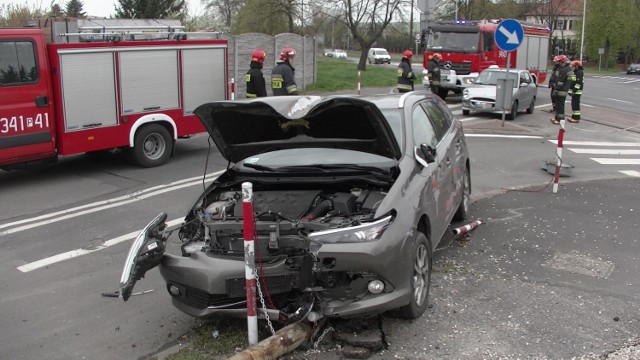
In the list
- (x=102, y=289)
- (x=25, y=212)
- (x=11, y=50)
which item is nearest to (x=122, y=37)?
(x=11, y=50)

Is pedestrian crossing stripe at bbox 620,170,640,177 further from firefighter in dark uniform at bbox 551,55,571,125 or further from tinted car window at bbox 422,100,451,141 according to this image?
firefighter in dark uniform at bbox 551,55,571,125

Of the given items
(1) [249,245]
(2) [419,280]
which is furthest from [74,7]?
(1) [249,245]

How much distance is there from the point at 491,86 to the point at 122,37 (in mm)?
11358

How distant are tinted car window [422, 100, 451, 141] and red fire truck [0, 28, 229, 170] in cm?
587

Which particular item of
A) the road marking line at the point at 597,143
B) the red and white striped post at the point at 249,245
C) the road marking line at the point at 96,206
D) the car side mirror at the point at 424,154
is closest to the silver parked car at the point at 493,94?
the road marking line at the point at 597,143

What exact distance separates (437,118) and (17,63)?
6.24m

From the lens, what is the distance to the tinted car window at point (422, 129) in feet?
17.6

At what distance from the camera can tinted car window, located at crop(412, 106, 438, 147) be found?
17.6 ft

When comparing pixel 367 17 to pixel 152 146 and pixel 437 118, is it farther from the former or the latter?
pixel 437 118

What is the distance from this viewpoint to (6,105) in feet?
29.1

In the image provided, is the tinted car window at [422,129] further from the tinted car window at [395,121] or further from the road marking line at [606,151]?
the road marking line at [606,151]

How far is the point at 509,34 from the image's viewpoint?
1407cm

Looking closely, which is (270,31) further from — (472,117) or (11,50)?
(11,50)

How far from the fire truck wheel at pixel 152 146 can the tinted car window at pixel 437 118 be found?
19.3 feet
